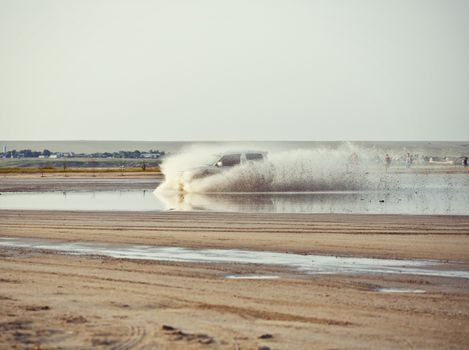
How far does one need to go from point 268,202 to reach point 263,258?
61.8 feet

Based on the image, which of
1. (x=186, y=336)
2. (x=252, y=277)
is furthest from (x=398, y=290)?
(x=186, y=336)

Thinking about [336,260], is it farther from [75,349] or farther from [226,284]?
[75,349]

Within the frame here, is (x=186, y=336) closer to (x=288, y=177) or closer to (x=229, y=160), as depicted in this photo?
(x=288, y=177)

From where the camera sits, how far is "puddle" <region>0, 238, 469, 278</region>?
14.5m

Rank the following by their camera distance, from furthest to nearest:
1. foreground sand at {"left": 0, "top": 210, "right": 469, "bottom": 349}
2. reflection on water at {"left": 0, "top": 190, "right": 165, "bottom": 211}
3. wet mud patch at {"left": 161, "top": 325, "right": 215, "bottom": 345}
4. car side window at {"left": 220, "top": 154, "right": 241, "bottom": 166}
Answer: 1. car side window at {"left": 220, "top": 154, "right": 241, "bottom": 166}
2. reflection on water at {"left": 0, "top": 190, "right": 165, "bottom": 211}
3. foreground sand at {"left": 0, "top": 210, "right": 469, "bottom": 349}
4. wet mud patch at {"left": 161, "top": 325, "right": 215, "bottom": 345}

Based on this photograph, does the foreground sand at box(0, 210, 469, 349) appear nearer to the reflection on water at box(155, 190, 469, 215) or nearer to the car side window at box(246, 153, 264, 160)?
the reflection on water at box(155, 190, 469, 215)

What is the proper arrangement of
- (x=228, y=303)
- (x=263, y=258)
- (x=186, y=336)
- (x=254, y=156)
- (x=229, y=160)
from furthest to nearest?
(x=254, y=156), (x=229, y=160), (x=263, y=258), (x=228, y=303), (x=186, y=336)

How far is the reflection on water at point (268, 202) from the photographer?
30622 millimetres

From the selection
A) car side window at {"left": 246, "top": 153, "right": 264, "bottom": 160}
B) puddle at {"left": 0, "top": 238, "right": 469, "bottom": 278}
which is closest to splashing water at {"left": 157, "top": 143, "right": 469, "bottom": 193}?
car side window at {"left": 246, "top": 153, "right": 264, "bottom": 160}

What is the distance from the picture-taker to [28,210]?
3181 centimetres

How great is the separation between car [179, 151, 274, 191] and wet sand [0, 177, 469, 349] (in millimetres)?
25220

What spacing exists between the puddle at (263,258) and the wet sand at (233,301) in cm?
48

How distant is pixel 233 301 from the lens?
11.5 metres

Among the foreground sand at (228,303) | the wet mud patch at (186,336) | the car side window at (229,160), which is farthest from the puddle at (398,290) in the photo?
the car side window at (229,160)
